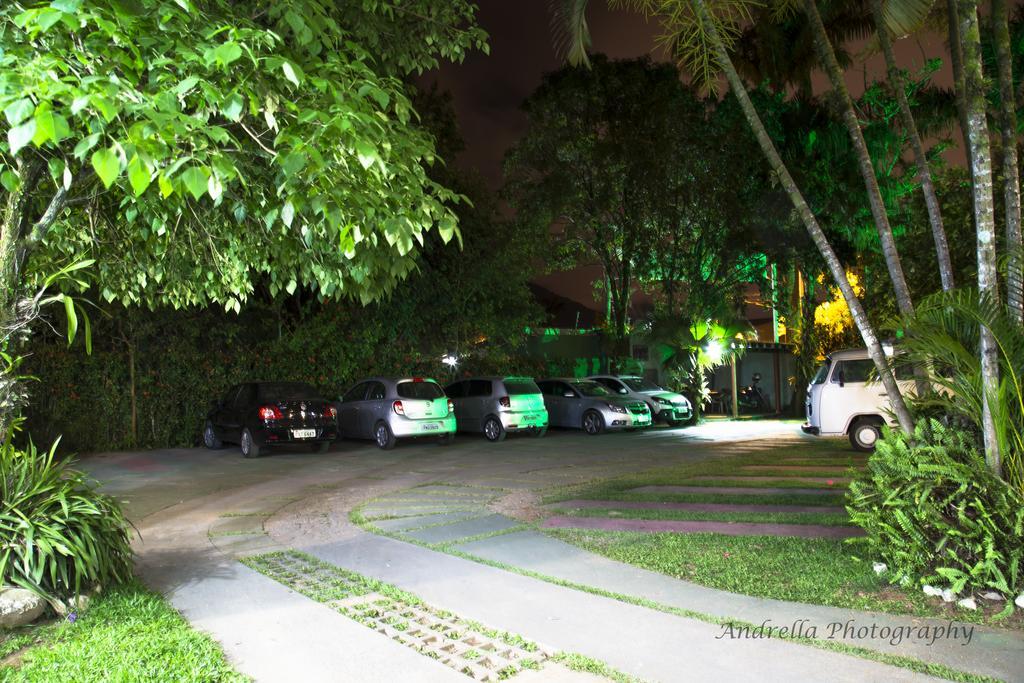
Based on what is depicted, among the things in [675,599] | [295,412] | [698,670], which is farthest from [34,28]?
[295,412]

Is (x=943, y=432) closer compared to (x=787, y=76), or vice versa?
(x=943, y=432)

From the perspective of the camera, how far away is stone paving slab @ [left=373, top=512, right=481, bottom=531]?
7965 mm

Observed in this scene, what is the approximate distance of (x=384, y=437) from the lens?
16.8 metres

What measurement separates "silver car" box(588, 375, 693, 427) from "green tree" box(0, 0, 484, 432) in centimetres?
1586

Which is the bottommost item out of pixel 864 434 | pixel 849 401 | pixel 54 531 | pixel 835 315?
pixel 864 434

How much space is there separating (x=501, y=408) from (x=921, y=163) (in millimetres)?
12403

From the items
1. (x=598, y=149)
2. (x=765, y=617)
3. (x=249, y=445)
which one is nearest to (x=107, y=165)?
(x=765, y=617)

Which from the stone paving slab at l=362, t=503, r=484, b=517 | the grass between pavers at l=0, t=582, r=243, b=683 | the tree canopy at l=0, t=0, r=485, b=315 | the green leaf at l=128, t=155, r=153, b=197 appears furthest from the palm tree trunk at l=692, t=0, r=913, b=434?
the grass between pavers at l=0, t=582, r=243, b=683

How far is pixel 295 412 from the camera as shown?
15266mm

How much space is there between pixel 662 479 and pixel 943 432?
605 cm

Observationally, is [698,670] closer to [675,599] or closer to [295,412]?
[675,599]

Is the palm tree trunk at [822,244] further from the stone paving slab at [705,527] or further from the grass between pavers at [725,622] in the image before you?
the grass between pavers at [725,622]

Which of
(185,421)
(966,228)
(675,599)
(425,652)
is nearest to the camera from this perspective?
(425,652)

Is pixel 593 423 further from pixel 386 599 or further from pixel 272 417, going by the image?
pixel 386 599
